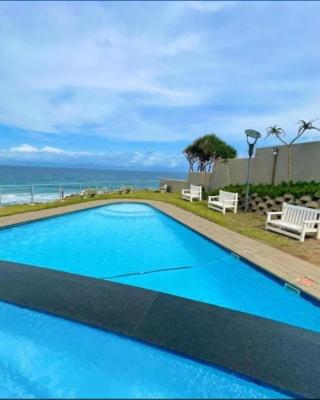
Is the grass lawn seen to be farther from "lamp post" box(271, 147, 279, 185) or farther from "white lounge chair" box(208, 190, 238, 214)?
"lamp post" box(271, 147, 279, 185)

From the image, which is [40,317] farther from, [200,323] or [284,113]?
[284,113]

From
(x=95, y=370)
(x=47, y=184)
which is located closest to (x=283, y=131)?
(x=95, y=370)

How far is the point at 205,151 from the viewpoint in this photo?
22391mm

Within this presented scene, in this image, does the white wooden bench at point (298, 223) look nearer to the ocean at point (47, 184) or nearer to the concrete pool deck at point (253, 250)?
the concrete pool deck at point (253, 250)

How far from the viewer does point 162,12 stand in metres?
2.73

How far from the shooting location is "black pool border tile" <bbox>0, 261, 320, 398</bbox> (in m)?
2.16

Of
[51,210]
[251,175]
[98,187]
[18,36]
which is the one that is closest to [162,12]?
[18,36]

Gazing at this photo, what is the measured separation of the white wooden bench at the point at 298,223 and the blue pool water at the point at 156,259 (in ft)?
6.57

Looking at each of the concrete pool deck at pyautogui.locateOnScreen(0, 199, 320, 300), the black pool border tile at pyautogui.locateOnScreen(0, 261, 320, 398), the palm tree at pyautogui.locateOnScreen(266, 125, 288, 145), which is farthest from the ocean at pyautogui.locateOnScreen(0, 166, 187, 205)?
the palm tree at pyautogui.locateOnScreen(266, 125, 288, 145)

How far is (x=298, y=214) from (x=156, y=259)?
12.7 feet

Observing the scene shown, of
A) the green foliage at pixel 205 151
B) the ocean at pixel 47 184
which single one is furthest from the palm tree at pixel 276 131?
the green foliage at pixel 205 151

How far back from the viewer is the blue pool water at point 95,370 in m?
1.90

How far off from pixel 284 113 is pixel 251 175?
3.50m

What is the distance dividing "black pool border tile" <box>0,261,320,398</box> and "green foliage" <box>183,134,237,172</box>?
19.7m
